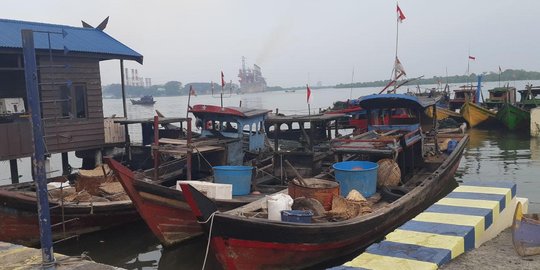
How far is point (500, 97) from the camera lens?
3553 centimetres

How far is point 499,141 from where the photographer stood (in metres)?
27.4

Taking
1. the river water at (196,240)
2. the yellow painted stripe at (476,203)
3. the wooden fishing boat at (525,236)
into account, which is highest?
the yellow painted stripe at (476,203)

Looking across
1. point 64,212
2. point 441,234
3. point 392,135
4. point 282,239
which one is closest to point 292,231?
point 282,239

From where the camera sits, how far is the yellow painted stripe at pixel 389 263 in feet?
12.6

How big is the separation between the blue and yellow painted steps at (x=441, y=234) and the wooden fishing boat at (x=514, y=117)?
88.4ft

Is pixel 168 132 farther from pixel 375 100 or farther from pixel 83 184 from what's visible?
pixel 375 100

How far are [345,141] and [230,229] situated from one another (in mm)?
4715

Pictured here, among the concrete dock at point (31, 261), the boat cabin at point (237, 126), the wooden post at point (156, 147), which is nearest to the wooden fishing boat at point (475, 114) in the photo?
the boat cabin at point (237, 126)

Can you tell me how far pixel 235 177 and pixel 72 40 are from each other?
342 inches

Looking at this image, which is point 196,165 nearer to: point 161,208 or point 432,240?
point 161,208

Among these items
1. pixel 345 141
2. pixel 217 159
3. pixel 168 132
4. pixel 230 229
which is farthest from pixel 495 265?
pixel 168 132

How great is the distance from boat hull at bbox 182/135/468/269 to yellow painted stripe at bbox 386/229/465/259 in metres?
2.80

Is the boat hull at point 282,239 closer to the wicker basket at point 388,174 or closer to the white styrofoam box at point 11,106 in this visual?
the wicker basket at point 388,174

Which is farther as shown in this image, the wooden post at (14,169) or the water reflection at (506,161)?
the water reflection at (506,161)
